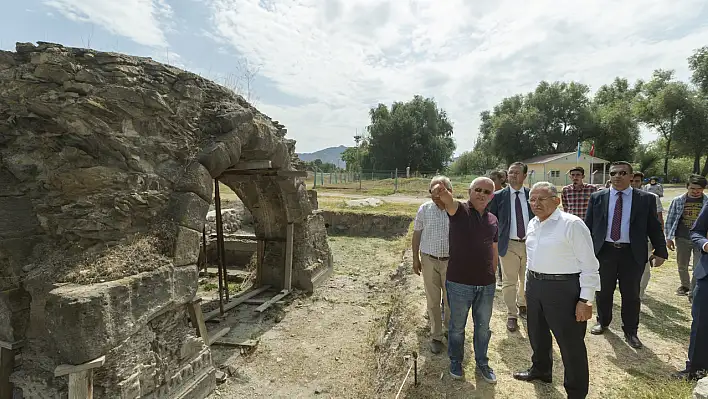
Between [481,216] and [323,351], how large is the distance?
3.42m

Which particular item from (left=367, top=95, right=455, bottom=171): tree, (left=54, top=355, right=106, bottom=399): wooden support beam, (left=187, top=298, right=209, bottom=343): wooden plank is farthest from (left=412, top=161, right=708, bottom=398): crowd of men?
(left=367, top=95, right=455, bottom=171): tree

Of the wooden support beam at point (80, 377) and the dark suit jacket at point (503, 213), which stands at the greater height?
the dark suit jacket at point (503, 213)

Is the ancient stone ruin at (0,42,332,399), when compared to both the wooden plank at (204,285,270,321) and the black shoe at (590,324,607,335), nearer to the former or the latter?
the wooden plank at (204,285,270,321)

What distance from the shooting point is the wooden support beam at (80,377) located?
2.98 meters

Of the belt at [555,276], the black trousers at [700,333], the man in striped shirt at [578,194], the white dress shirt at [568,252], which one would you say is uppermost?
the man in striped shirt at [578,194]

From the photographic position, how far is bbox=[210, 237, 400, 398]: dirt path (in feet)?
14.8

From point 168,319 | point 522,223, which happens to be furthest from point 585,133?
point 168,319

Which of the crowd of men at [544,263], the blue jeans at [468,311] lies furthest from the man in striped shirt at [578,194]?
the blue jeans at [468,311]

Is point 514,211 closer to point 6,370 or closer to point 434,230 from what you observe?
point 434,230

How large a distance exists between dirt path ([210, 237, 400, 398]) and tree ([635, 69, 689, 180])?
1240 inches

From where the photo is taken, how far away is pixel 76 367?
3.00 meters

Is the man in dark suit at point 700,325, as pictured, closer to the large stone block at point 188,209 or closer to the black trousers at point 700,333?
the black trousers at point 700,333

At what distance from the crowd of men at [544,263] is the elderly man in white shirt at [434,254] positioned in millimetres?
11

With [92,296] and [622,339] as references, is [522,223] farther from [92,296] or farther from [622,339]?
[92,296]
